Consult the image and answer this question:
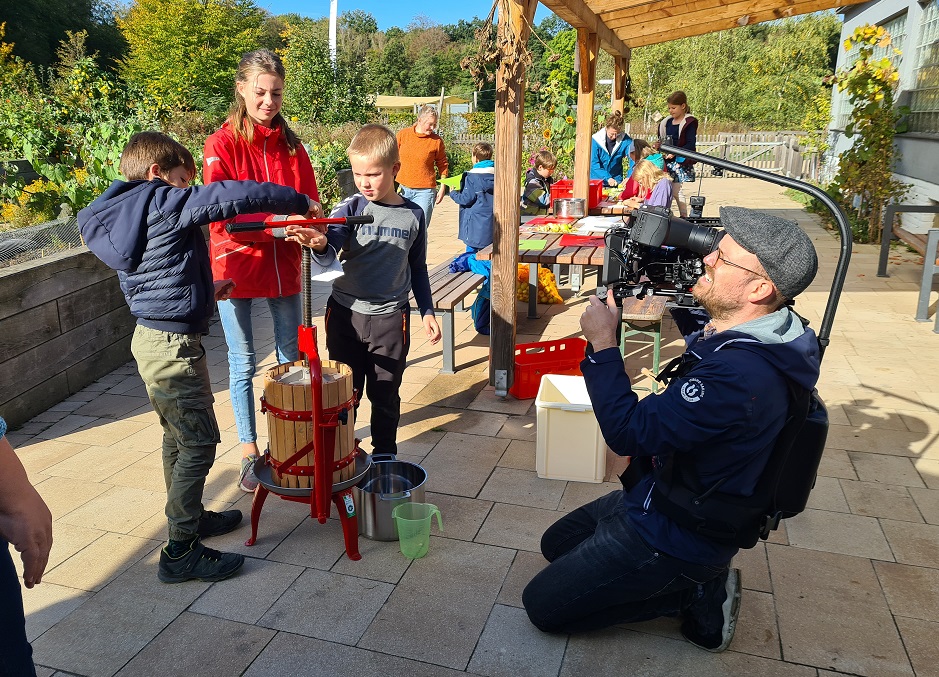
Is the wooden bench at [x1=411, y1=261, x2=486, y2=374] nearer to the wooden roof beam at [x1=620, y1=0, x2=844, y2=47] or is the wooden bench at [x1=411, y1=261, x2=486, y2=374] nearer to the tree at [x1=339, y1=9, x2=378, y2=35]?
the wooden roof beam at [x1=620, y1=0, x2=844, y2=47]

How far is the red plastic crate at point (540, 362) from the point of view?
4.79 metres

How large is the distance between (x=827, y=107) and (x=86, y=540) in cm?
1767

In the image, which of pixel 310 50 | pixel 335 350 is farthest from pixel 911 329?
pixel 310 50

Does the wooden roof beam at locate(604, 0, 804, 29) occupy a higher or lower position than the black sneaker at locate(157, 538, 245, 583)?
higher

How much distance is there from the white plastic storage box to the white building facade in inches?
324

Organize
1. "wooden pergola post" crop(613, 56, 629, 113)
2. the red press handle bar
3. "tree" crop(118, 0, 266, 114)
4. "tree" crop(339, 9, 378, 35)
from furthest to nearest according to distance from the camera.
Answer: "tree" crop(339, 9, 378, 35), "tree" crop(118, 0, 266, 114), "wooden pergola post" crop(613, 56, 629, 113), the red press handle bar

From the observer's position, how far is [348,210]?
10.9 feet

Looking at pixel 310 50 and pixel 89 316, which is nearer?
pixel 89 316

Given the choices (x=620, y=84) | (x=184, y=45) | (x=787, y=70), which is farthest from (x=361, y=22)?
(x=620, y=84)

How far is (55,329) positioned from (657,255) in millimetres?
4123

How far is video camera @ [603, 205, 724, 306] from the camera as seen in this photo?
230cm

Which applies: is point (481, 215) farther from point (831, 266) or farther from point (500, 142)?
point (831, 266)

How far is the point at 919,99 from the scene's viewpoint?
10.7 m

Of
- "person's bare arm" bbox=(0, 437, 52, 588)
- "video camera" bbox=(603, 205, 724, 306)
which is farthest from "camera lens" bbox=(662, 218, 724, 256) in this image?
"person's bare arm" bbox=(0, 437, 52, 588)
